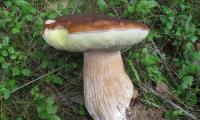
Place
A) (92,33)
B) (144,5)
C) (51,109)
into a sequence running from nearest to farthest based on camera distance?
(92,33) < (51,109) < (144,5)

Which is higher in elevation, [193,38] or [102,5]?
[102,5]

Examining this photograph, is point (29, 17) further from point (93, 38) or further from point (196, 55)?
point (196, 55)

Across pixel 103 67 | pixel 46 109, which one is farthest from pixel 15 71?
pixel 103 67

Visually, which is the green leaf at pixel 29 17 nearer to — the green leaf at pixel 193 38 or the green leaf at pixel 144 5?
the green leaf at pixel 144 5

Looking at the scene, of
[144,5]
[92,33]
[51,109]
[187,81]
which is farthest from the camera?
[144,5]

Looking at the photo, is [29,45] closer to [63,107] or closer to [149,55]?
[63,107]

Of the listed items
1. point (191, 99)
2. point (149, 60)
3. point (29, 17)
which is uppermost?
point (29, 17)

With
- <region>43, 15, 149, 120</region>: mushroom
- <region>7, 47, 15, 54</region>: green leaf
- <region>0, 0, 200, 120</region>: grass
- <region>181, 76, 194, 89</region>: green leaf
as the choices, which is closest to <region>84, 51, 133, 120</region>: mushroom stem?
<region>43, 15, 149, 120</region>: mushroom
